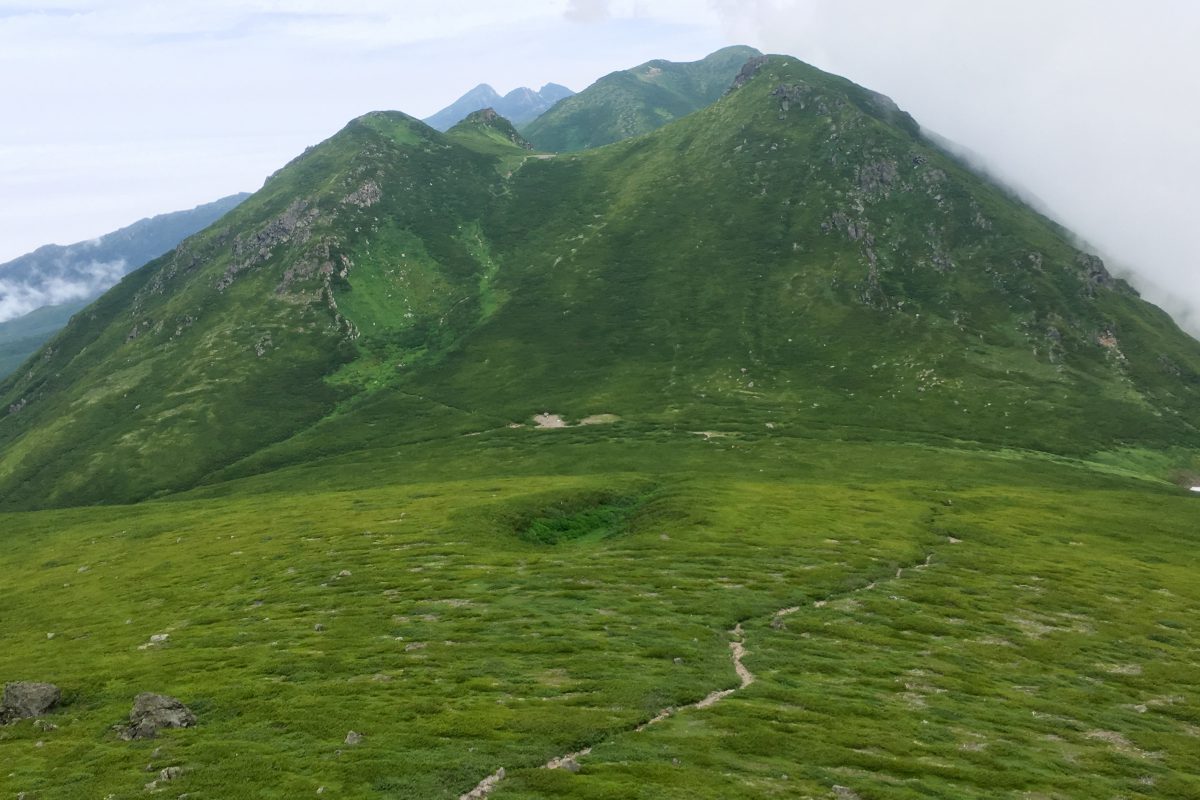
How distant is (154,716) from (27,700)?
1136cm

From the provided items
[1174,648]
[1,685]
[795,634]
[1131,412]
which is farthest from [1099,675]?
[1131,412]

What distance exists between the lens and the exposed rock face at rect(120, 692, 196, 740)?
38.3 meters

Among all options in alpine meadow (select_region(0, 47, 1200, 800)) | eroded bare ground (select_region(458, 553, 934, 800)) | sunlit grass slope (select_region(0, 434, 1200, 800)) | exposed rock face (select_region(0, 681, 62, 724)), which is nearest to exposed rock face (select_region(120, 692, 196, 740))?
alpine meadow (select_region(0, 47, 1200, 800))

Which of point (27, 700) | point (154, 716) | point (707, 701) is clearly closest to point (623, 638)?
point (707, 701)

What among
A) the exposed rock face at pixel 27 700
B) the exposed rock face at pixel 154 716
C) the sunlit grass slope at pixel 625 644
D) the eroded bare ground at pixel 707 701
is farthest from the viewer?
the exposed rock face at pixel 27 700

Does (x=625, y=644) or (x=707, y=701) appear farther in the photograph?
(x=625, y=644)

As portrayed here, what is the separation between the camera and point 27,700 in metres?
43.2

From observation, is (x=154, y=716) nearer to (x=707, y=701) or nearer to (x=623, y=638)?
(x=623, y=638)

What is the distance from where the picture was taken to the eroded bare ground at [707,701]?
3183 centimetres

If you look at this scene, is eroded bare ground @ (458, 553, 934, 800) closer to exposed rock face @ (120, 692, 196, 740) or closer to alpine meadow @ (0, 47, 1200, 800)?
alpine meadow @ (0, 47, 1200, 800)

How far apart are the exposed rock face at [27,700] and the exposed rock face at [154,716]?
7930mm

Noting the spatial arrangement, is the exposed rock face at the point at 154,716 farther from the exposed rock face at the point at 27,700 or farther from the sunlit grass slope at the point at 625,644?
the exposed rock face at the point at 27,700

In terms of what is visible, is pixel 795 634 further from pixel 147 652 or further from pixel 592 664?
pixel 147 652

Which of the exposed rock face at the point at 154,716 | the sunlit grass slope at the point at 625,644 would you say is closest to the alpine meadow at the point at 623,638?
the exposed rock face at the point at 154,716
